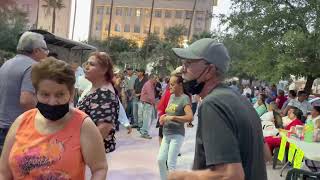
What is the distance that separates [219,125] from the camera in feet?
7.65

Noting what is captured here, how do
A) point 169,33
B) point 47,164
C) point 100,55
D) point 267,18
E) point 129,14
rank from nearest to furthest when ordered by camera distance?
point 47,164 → point 100,55 → point 267,18 → point 169,33 → point 129,14

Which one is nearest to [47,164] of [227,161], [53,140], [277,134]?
[53,140]

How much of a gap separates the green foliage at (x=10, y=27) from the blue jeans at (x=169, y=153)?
37.6 metres

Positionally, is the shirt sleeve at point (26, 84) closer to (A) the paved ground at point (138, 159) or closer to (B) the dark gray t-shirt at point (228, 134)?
(B) the dark gray t-shirt at point (228, 134)

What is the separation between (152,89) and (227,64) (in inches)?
409

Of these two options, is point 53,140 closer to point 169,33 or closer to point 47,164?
point 47,164

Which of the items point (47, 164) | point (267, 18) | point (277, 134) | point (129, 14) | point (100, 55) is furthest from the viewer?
point (129, 14)

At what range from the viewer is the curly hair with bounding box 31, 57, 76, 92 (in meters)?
2.70

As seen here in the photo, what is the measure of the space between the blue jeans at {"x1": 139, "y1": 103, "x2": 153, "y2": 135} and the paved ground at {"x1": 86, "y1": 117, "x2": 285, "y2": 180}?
0.25m

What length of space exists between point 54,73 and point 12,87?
5.55 feet

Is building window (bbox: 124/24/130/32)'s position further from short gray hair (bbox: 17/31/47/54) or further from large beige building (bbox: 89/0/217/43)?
short gray hair (bbox: 17/31/47/54)

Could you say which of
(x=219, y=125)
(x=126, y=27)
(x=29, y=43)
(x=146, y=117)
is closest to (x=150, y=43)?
(x=146, y=117)

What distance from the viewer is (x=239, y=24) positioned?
16203 mm

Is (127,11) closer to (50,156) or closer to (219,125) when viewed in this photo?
(50,156)
